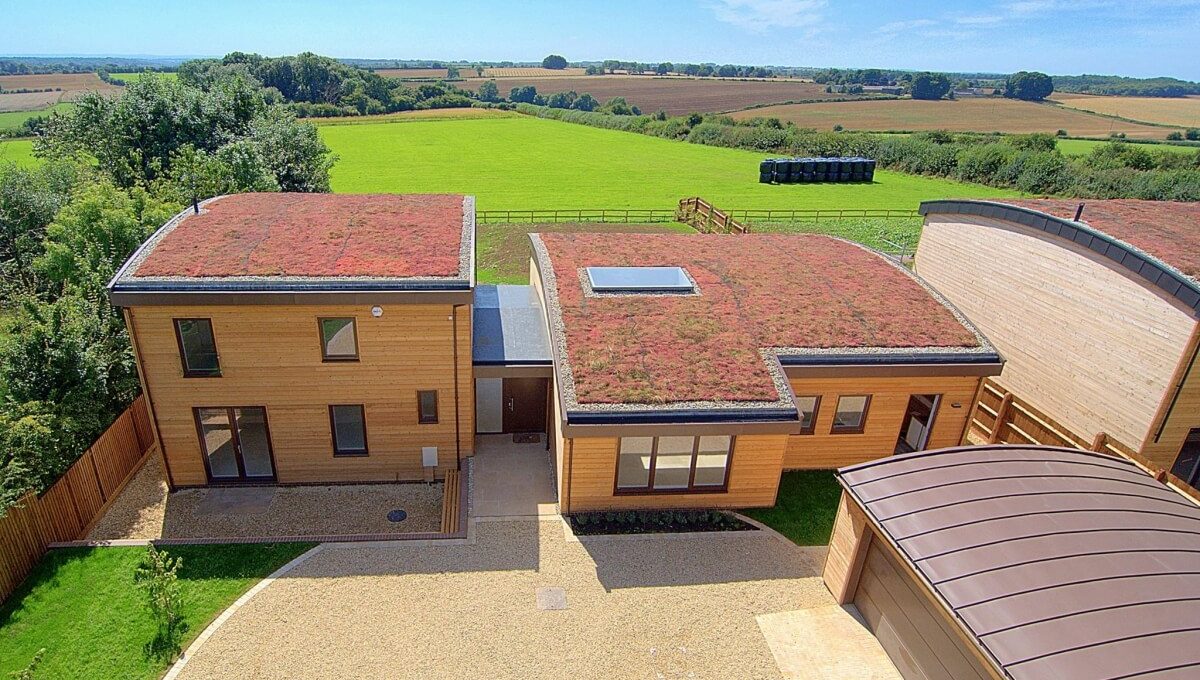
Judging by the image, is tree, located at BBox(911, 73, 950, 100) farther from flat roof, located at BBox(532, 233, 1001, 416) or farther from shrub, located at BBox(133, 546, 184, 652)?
shrub, located at BBox(133, 546, 184, 652)

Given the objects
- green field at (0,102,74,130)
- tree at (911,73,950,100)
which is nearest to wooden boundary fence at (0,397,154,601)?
green field at (0,102,74,130)

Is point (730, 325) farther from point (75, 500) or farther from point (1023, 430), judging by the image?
point (75, 500)

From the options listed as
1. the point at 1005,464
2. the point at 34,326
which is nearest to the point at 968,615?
the point at 1005,464

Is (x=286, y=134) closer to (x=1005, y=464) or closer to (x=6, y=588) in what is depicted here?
(x=6, y=588)

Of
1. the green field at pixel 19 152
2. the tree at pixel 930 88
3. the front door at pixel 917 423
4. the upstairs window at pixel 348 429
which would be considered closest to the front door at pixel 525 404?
the upstairs window at pixel 348 429

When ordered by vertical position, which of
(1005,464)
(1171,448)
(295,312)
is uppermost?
(295,312)

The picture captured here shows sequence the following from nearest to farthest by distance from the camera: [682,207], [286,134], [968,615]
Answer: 1. [968,615]
2. [286,134]
3. [682,207]
